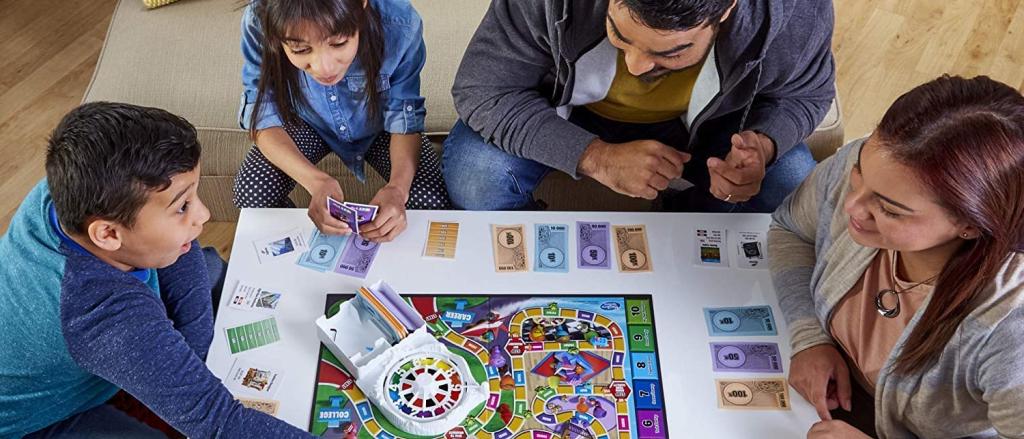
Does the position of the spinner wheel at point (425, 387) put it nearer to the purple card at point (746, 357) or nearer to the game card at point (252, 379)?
the game card at point (252, 379)

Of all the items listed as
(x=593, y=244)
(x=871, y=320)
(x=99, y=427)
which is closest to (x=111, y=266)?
(x=99, y=427)

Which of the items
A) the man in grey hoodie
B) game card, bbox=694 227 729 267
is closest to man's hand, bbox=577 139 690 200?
the man in grey hoodie

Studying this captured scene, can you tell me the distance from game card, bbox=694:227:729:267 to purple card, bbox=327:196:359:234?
579mm

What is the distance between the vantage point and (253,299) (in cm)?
146

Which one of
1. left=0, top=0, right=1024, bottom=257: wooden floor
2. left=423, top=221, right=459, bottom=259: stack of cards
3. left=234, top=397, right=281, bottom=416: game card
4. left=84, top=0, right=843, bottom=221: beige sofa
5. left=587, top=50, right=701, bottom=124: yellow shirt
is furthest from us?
left=0, top=0, right=1024, bottom=257: wooden floor

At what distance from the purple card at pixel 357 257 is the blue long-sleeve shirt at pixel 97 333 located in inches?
12.1

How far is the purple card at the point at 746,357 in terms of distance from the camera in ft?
4.60

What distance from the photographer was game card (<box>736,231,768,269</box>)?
1553 millimetres

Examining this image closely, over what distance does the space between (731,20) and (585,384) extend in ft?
2.08

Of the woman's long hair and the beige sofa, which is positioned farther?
the beige sofa

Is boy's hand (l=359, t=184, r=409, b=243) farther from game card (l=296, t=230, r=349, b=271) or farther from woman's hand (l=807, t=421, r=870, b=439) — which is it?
woman's hand (l=807, t=421, r=870, b=439)

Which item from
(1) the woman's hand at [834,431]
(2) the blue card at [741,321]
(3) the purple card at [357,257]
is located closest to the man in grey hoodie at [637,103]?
(2) the blue card at [741,321]

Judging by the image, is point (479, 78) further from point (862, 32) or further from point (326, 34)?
point (862, 32)

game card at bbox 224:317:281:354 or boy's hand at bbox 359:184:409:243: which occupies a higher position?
boy's hand at bbox 359:184:409:243
